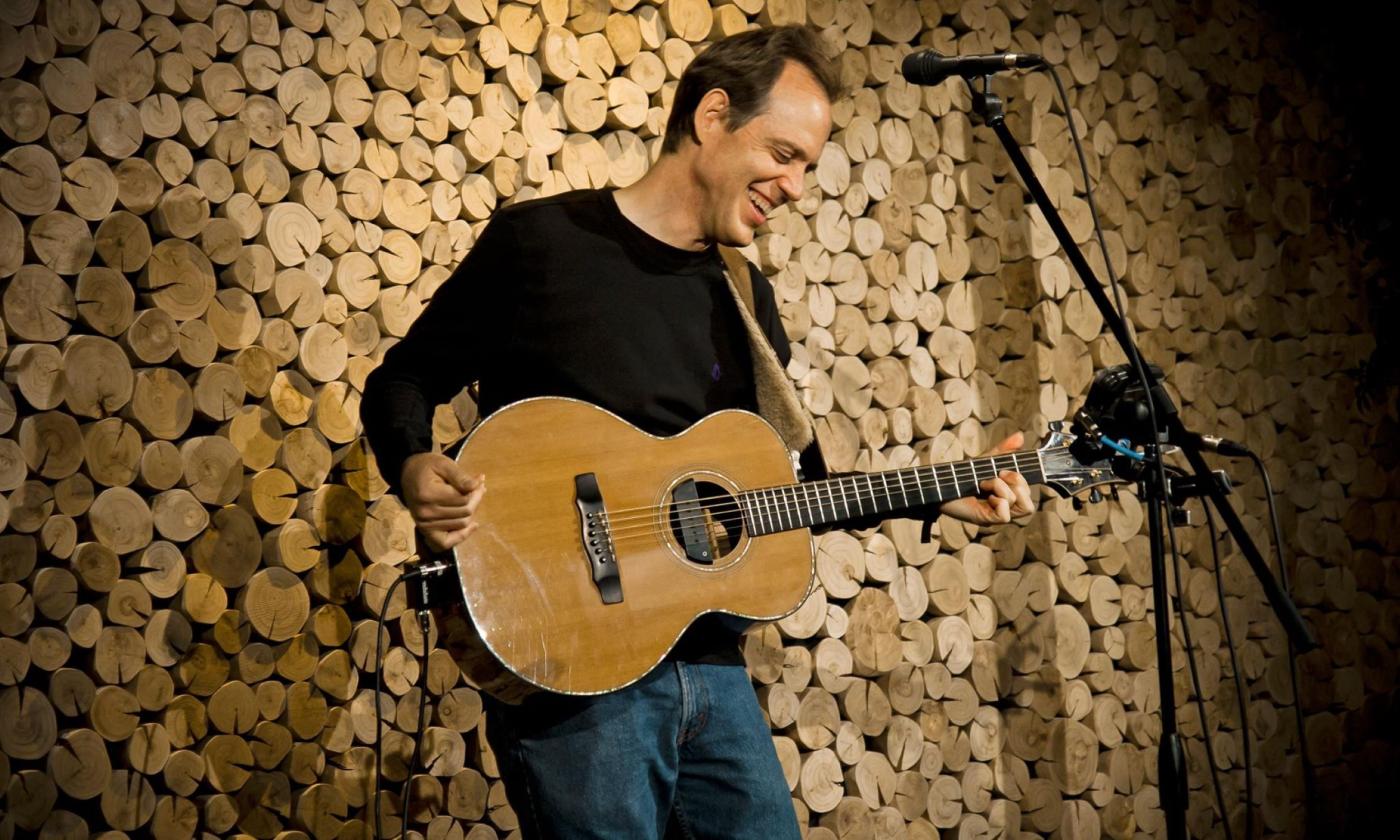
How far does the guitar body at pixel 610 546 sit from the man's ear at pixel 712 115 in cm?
57

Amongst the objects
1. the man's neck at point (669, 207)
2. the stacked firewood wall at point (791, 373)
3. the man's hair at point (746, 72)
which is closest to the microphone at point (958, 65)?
the man's hair at point (746, 72)

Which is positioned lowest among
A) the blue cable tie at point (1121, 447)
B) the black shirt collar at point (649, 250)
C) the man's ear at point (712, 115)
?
the blue cable tie at point (1121, 447)

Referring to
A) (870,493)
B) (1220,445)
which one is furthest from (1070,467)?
(870,493)

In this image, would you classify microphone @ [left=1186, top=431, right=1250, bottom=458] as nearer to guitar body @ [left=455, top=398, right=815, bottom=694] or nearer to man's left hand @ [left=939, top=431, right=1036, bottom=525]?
man's left hand @ [left=939, top=431, right=1036, bottom=525]

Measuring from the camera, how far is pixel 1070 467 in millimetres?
2385

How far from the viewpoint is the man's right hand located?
5.90 ft

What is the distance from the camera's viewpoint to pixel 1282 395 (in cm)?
Answer: 399

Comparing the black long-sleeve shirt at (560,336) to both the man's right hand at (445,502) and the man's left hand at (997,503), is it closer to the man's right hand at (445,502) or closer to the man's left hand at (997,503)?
the man's right hand at (445,502)

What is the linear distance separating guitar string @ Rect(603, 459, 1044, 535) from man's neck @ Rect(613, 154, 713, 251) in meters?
0.52

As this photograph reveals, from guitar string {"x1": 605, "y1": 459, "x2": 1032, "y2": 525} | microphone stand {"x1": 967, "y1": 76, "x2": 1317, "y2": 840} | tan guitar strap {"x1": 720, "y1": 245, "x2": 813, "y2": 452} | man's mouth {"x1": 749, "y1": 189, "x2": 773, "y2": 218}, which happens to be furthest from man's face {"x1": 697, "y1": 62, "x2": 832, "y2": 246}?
guitar string {"x1": 605, "y1": 459, "x2": 1032, "y2": 525}

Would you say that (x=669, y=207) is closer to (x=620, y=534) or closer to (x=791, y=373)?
(x=620, y=534)

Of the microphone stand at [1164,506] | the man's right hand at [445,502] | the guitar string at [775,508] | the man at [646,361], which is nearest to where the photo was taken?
the man's right hand at [445,502]

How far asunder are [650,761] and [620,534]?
37cm

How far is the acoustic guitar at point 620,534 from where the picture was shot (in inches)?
73.6
